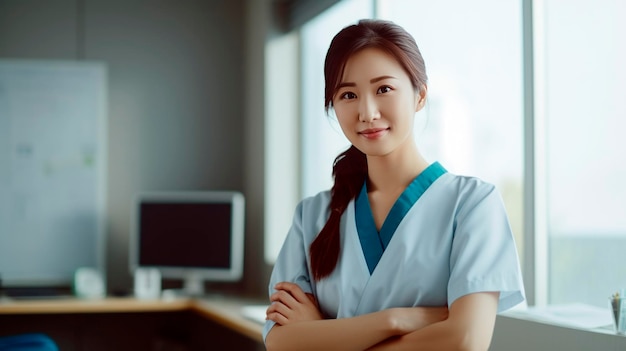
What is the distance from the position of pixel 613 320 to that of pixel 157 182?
3142 mm

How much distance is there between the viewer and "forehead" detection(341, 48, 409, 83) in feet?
4.21

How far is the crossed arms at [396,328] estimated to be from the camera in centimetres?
124

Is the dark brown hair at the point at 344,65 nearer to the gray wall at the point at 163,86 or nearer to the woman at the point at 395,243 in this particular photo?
the woman at the point at 395,243

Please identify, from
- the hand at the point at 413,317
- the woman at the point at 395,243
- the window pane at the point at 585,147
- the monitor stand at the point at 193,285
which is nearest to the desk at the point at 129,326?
the monitor stand at the point at 193,285

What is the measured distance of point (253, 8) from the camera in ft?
14.6

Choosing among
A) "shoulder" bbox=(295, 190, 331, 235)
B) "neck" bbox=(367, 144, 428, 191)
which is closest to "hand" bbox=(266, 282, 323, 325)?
"shoulder" bbox=(295, 190, 331, 235)

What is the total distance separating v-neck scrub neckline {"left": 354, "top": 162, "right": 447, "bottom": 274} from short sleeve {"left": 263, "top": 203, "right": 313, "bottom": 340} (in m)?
0.14

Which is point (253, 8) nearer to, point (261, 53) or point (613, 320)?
point (261, 53)

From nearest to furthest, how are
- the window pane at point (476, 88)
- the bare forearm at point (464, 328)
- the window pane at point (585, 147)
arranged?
the bare forearm at point (464, 328) → the window pane at point (585, 147) → the window pane at point (476, 88)

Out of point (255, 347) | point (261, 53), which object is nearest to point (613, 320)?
point (255, 347)

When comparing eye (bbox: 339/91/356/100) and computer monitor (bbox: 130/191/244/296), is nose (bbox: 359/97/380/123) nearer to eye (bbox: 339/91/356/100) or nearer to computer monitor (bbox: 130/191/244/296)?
eye (bbox: 339/91/356/100)

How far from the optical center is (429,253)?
131 centimetres

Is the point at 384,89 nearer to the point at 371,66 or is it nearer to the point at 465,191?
the point at 371,66

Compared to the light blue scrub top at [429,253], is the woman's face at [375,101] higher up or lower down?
higher up
